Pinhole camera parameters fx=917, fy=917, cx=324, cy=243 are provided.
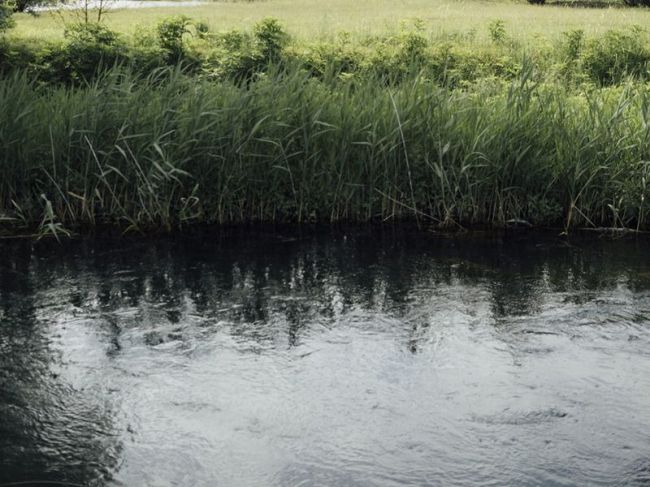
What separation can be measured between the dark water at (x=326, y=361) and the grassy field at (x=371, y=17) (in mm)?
9238

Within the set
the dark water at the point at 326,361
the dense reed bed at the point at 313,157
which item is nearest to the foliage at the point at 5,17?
the dense reed bed at the point at 313,157

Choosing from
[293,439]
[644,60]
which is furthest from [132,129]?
[644,60]

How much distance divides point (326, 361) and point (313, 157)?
319 centimetres

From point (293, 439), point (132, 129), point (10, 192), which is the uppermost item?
point (132, 129)

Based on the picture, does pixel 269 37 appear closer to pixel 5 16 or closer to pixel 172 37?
pixel 172 37

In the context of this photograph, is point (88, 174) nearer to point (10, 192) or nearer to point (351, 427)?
point (10, 192)

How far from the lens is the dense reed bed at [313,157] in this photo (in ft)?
28.1

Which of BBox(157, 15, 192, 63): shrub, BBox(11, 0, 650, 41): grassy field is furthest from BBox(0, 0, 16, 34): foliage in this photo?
BBox(157, 15, 192, 63): shrub

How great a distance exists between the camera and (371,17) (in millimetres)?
22859

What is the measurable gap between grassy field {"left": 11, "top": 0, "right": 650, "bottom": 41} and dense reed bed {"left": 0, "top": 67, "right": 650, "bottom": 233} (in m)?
7.74

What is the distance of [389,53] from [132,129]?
7552mm

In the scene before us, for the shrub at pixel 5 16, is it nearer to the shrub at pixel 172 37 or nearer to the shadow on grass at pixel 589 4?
the shrub at pixel 172 37

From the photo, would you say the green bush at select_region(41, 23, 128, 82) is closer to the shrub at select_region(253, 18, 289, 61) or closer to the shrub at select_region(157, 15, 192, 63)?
the shrub at select_region(157, 15, 192, 63)

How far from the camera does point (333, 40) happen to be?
54.2ft
